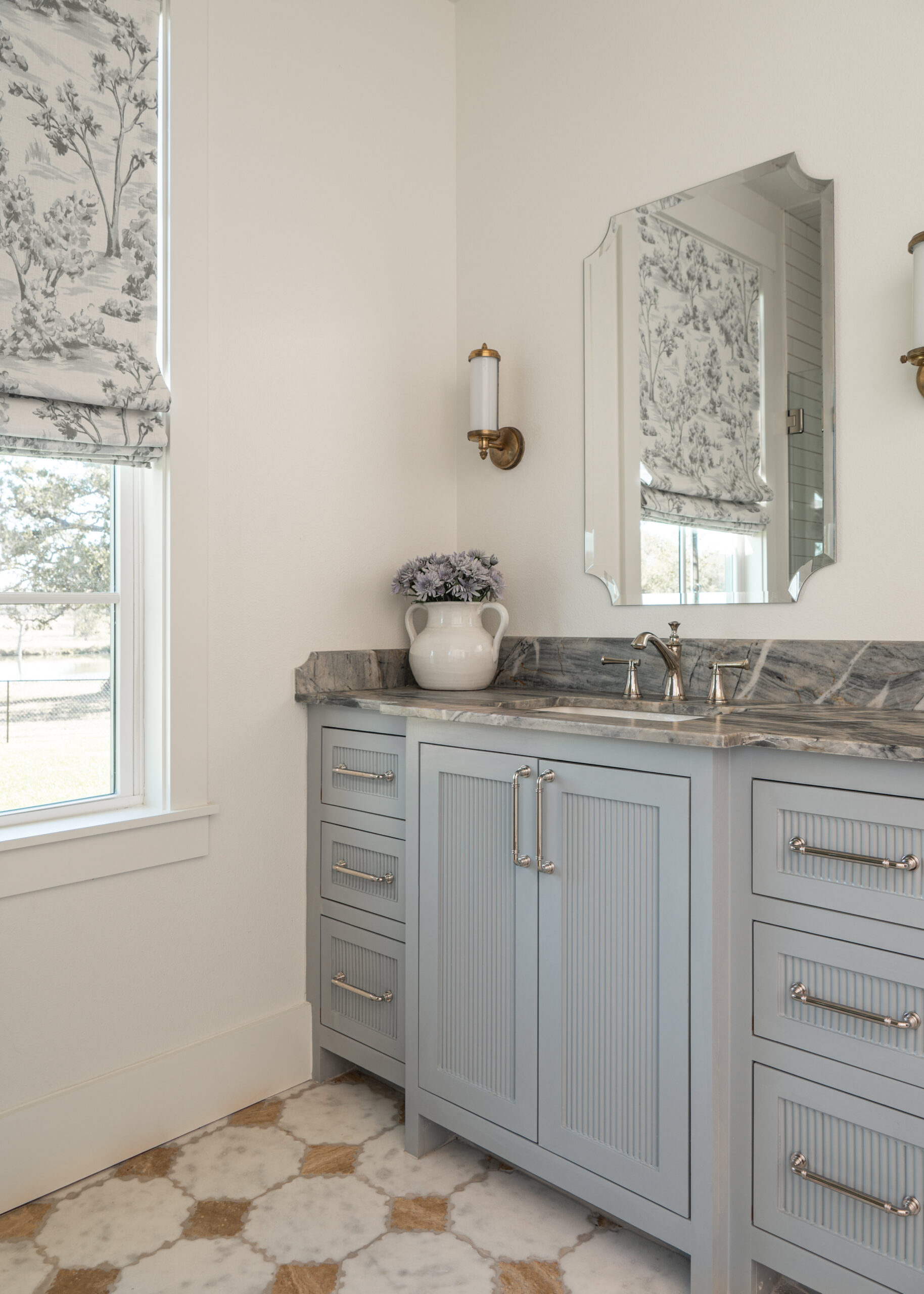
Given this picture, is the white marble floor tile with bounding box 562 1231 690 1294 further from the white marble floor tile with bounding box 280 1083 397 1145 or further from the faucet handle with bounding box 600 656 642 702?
the faucet handle with bounding box 600 656 642 702

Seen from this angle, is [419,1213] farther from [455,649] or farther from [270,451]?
[270,451]

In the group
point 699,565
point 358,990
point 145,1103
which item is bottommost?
point 145,1103

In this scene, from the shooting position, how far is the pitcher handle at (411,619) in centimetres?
234

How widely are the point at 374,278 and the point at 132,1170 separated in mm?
2200

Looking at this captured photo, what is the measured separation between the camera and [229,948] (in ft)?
6.75

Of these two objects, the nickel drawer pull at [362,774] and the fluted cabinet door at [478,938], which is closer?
the fluted cabinet door at [478,938]

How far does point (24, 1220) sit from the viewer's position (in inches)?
64.5

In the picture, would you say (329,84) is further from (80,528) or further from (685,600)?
(685,600)

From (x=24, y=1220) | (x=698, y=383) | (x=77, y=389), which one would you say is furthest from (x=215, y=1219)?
(x=698, y=383)

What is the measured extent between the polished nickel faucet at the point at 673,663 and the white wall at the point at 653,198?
76 mm

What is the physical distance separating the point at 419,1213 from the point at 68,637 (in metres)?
1.33

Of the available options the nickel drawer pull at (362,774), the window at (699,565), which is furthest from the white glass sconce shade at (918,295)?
the nickel drawer pull at (362,774)

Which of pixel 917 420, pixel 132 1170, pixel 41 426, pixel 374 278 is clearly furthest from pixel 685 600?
pixel 132 1170

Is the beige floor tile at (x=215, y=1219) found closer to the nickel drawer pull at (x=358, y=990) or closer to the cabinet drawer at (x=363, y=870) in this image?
the nickel drawer pull at (x=358, y=990)
